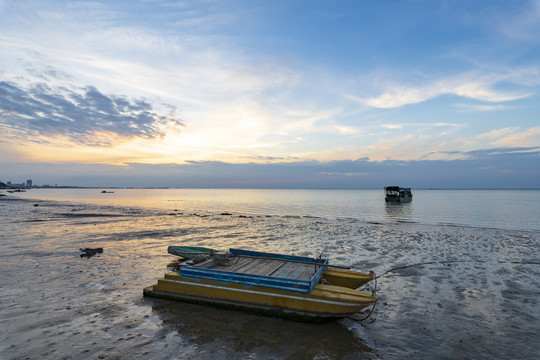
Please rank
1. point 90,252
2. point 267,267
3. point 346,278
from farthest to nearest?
point 90,252
point 267,267
point 346,278

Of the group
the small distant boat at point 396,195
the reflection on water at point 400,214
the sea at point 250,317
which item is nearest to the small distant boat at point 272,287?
the sea at point 250,317

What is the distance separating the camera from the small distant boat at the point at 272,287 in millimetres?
7062

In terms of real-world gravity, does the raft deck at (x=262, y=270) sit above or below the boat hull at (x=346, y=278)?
above

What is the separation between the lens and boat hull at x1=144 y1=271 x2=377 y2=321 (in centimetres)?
699

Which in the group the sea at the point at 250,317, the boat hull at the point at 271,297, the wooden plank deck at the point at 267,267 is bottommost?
the sea at the point at 250,317

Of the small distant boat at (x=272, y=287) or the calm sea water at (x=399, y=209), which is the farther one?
the calm sea water at (x=399, y=209)

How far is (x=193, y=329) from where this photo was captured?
6898 millimetres

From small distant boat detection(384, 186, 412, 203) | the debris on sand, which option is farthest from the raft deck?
small distant boat detection(384, 186, 412, 203)

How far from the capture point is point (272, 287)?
7477 millimetres

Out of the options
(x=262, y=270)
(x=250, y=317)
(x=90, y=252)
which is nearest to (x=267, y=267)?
(x=262, y=270)

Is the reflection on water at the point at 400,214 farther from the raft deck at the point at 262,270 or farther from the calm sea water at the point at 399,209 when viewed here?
the raft deck at the point at 262,270

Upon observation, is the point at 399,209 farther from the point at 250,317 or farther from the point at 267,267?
the point at 250,317

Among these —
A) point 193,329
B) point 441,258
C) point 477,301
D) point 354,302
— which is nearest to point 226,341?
point 193,329

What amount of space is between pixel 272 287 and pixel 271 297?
0.27 metres
